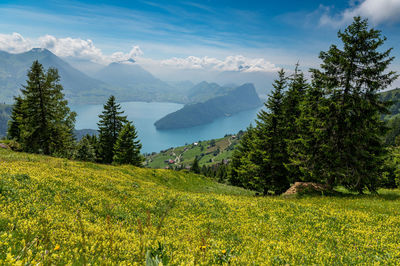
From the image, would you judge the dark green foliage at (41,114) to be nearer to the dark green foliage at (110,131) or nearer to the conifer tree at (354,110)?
the dark green foliage at (110,131)

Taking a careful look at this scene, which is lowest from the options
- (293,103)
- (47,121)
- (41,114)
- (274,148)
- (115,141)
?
(115,141)

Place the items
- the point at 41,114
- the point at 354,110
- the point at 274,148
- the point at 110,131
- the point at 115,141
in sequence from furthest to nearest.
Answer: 1. the point at 110,131
2. the point at 115,141
3. the point at 41,114
4. the point at 274,148
5. the point at 354,110

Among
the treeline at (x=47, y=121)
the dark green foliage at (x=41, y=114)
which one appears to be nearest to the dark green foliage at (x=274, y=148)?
the treeline at (x=47, y=121)

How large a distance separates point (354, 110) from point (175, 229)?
57.4 feet

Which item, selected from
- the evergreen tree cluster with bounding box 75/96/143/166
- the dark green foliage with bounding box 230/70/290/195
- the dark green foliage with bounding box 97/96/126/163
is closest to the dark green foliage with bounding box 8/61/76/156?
the evergreen tree cluster with bounding box 75/96/143/166

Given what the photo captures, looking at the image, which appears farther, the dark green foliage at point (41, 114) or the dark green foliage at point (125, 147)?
the dark green foliage at point (125, 147)

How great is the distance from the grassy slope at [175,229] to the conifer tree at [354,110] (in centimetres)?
491

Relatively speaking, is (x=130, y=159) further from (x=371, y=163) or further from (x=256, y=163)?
(x=371, y=163)

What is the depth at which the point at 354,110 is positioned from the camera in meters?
17.2

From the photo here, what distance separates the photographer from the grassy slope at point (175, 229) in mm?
4195

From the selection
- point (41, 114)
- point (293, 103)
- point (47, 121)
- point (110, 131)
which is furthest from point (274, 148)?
point (110, 131)

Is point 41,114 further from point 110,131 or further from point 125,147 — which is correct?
point 110,131

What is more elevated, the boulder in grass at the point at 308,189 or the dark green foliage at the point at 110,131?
the dark green foliage at the point at 110,131

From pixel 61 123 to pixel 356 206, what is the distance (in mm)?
39435
